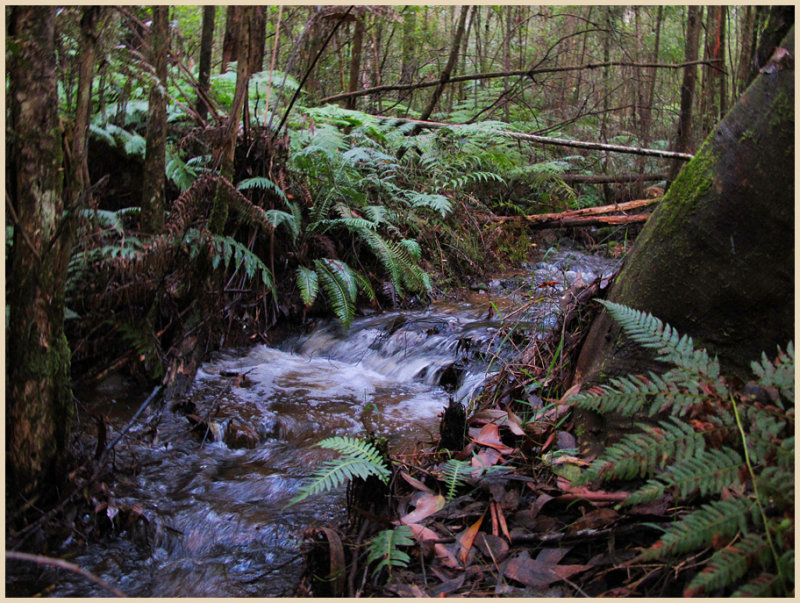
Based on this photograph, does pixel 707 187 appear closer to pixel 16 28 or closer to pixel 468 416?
pixel 468 416

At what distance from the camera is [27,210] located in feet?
6.66

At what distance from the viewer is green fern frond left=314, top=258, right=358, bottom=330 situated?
5.24m

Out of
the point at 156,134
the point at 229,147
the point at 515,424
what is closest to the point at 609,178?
the point at 229,147

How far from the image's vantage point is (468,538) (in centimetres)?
183

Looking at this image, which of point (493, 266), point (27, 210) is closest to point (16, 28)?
point (27, 210)

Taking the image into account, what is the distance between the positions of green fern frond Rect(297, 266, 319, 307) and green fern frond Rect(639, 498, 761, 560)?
397 cm

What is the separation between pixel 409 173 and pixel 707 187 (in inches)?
236

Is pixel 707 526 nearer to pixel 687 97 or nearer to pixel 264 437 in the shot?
pixel 264 437

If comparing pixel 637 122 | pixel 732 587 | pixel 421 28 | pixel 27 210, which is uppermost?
pixel 421 28

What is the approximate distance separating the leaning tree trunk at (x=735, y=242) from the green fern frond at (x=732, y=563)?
82 centimetres

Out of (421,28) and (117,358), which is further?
(421,28)

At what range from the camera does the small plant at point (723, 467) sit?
1.20 m

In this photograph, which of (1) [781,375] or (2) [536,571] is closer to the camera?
(1) [781,375]

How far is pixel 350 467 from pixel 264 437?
1.85 m
